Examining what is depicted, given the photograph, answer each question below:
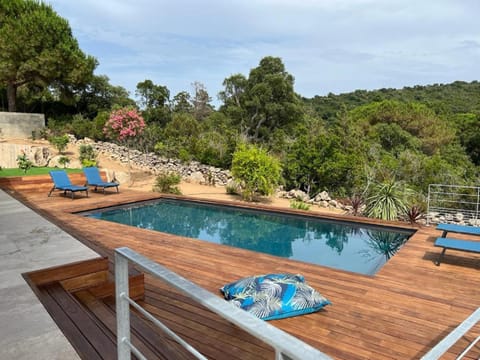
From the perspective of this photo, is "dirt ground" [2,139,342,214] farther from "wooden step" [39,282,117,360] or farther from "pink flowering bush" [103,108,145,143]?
"wooden step" [39,282,117,360]

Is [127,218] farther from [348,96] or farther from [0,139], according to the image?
[348,96]

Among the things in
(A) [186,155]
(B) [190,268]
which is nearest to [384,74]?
(A) [186,155]

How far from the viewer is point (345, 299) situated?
329cm

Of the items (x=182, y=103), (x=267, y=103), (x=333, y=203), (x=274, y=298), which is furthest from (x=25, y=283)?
(x=182, y=103)

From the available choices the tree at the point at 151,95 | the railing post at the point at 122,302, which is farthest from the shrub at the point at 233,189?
the tree at the point at 151,95

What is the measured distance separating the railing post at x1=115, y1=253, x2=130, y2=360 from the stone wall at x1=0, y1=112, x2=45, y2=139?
19.6 meters

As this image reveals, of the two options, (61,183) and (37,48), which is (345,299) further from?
(37,48)

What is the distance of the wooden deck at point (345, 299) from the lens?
2.52 m

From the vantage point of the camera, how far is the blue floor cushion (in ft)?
9.46

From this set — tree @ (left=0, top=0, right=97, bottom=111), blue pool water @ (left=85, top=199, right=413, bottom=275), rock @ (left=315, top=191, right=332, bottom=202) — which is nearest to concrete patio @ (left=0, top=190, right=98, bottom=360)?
blue pool water @ (left=85, top=199, right=413, bottom=275)

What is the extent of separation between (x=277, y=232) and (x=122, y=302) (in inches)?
237

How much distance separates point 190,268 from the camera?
13.4 ft

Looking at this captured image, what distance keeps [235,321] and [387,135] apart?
22.5 meters

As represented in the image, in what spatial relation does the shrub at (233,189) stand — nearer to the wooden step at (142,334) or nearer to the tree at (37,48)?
the wooden step at (142,334)
